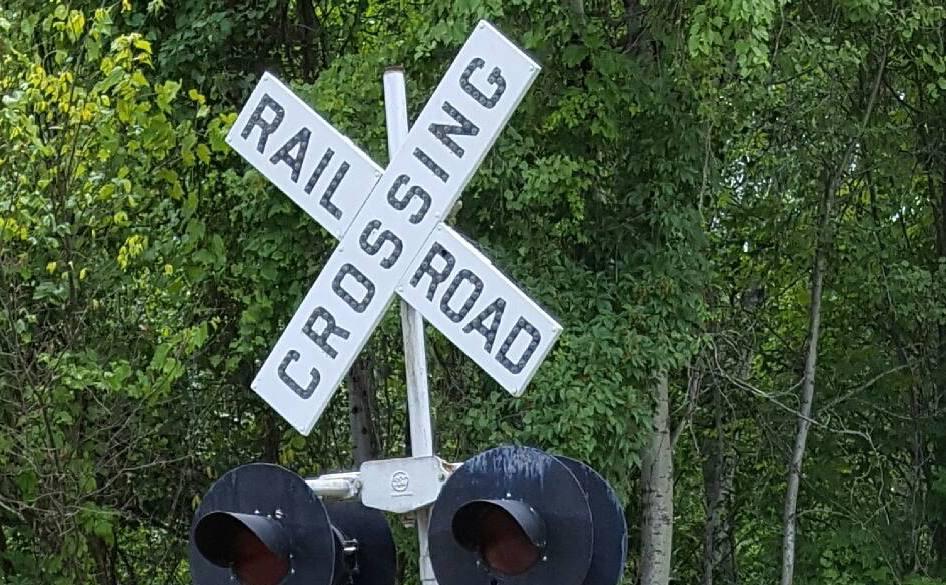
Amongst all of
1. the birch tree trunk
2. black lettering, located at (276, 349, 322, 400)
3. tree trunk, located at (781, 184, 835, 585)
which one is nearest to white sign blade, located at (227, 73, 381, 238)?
black lettering, located at (276, 349, 322, 400)

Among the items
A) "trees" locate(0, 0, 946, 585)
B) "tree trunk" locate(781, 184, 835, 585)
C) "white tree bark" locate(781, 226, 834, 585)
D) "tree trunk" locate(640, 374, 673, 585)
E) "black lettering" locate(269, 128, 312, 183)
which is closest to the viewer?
"black lettering" locate(269, 128, 312, 183)

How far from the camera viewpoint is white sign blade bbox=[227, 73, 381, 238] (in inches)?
110

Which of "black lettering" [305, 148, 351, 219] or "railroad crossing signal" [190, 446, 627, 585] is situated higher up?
"black lettering" [305, 148, 351, 219]

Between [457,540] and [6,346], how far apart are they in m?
5.60

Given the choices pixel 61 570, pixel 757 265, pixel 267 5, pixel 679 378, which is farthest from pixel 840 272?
pixel 61 570

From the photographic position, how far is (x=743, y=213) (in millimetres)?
11539

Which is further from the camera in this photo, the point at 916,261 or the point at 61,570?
the point at 916,261

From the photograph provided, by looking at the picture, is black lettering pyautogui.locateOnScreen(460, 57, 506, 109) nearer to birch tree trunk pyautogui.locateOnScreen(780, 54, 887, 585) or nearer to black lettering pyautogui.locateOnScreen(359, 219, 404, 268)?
black lettering pyautogui.locateOnScreen(359, 219, 404, 268)

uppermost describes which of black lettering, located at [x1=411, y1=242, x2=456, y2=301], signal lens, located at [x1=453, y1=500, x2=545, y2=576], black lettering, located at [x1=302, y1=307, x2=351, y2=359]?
black lettering, located at [x1=411, y1=242, x2=456, y2=301]

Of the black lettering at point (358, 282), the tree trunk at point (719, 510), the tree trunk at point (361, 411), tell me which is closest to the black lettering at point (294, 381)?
the black lettering at point (358, 282)

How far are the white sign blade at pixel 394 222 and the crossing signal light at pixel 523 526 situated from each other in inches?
14.9

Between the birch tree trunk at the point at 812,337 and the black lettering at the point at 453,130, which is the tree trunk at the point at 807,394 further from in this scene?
the black lettering at the point at 453,130

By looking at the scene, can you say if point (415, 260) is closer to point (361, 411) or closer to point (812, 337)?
point (361, 411)

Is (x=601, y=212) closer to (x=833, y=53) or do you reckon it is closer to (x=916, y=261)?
(x=833, y=53)
